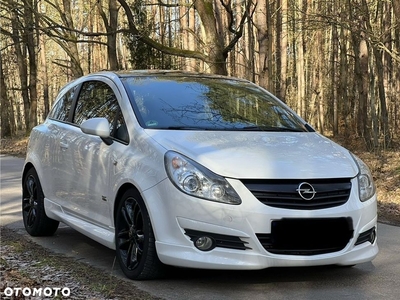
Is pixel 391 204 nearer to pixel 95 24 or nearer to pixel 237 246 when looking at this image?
pixel 237 246

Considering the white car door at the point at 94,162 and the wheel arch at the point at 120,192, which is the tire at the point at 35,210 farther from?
the wheel arch at the point at 120,192

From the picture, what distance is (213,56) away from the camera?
13438 millimetres

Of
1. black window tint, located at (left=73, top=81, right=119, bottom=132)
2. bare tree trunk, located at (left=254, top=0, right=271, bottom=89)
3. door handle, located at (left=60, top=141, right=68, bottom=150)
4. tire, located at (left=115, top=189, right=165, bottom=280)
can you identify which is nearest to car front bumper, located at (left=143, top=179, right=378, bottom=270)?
tire, located at (left=115, top=189, right=165, bottom=280)

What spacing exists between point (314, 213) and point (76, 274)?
202cm

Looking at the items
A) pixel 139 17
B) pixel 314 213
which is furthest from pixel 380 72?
pixel 314 213

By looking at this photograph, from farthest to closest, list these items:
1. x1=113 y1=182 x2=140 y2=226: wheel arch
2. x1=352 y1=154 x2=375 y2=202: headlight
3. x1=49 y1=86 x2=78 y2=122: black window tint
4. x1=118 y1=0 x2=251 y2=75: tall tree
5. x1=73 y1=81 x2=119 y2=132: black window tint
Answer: x1=118 y1=0 x2=251 y2=75: tall tree, x1=49 y1=86 x2=78 y2=122: black window tint, x1=73 y1=81 x2=119 y2=132: black window tint, x1=113 y1=182 x2=140 y2=226: wheel arch, x1=352 y1=154 x2=375 y2=202: headlight

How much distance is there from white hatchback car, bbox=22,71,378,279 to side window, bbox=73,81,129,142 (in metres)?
0.02

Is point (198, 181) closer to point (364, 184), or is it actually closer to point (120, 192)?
point (120, 192)

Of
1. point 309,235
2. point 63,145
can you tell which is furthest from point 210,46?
point 309,235

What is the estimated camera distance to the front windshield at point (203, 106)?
523 cm

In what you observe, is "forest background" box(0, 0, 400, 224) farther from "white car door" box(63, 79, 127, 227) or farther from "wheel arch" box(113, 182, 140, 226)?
"wheel arch" box(113, 182, 140, 226)

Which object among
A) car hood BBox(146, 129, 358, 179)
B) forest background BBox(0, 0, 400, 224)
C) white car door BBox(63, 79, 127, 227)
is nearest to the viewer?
car hood BBox(146, 129, 358, 179)

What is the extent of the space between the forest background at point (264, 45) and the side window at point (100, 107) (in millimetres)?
4793

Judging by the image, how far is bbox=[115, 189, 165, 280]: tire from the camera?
14.9ft
